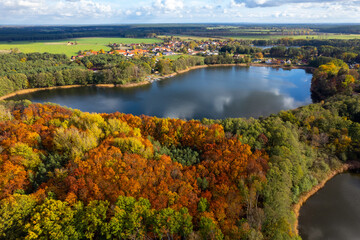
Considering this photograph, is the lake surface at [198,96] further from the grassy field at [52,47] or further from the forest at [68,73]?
the grassy field at [52,47]

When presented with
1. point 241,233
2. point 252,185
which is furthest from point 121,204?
point 252,185

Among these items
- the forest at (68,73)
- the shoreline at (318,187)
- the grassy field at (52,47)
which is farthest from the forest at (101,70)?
the grassy field at (52,47)

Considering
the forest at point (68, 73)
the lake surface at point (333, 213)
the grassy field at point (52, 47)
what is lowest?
the lake surface at point (333, 213)

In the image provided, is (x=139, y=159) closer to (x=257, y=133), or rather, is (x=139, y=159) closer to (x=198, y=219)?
(x=198, y=219)

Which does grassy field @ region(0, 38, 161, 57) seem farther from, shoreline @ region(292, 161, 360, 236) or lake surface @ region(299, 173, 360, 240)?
lake surface @ region(299, 173, 360, 240)

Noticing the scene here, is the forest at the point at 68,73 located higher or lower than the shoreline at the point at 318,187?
higher
